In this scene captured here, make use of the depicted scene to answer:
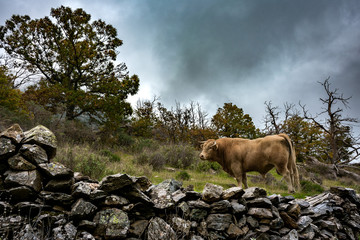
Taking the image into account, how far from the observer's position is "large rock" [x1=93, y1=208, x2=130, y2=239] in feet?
10.7

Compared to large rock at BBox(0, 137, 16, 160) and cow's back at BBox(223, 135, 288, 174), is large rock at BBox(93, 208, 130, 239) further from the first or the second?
cow's back at BBox(223, 135, 288, 174)

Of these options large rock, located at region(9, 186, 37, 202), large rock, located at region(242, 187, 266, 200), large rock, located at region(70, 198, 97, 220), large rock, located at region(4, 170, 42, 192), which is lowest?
large rock, located at region(242, 187, 266, 200)

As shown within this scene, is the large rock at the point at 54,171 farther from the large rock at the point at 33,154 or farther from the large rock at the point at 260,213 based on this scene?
the large rock at the point at 260,213

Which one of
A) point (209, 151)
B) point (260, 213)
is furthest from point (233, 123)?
point (260, 213)

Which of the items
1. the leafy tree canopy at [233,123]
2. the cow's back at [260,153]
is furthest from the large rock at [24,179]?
the leafy tree canopy at [233,123]

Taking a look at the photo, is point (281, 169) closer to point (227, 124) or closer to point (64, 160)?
point (64, 160)

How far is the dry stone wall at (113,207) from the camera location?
3102 millimetres

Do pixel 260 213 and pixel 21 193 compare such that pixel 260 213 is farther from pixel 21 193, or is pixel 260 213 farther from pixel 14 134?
pixel 14 134

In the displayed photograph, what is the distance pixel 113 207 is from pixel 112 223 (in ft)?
0.92

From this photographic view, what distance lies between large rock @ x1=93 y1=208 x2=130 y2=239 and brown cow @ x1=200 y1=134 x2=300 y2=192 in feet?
13.7

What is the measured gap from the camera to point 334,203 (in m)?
5.77

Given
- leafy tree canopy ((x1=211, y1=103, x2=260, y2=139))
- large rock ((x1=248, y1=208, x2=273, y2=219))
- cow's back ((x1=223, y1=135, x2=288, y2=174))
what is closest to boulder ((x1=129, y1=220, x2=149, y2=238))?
large rock ((x1=248, y1=208, x2=273, y2=219))

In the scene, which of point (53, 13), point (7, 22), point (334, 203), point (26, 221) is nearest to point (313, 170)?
point (334, 203)

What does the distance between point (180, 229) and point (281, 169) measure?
181 inches
